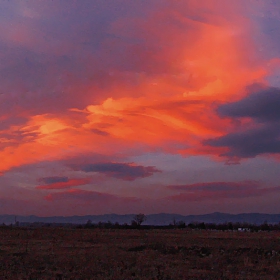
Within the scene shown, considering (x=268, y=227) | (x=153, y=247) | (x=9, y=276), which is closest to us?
(x=9, y=276)

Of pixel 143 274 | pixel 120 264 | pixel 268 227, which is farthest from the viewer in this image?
pixel 268 227

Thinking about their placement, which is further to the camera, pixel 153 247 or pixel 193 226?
pixel 193 226

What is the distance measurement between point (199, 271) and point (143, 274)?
144 inches

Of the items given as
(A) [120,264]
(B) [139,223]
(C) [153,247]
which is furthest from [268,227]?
(A) [120,264]

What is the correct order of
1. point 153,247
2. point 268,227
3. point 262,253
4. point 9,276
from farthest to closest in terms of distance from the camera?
point 268,227
point 153,247
point 262,253
point 9,276

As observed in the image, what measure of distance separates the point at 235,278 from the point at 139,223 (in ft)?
394

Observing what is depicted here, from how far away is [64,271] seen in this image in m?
22.8

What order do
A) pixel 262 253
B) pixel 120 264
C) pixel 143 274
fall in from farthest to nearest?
pixel 262 253
pixel 120 264
pixel 143 274

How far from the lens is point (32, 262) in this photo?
26734 millimetres

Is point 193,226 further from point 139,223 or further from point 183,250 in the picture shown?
point 183,250

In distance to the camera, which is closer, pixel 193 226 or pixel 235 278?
pixel 235 278

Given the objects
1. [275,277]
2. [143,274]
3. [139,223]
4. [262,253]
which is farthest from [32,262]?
[139,223]

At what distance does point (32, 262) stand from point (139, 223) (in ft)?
374

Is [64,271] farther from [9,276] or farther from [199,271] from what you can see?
[199,271]
